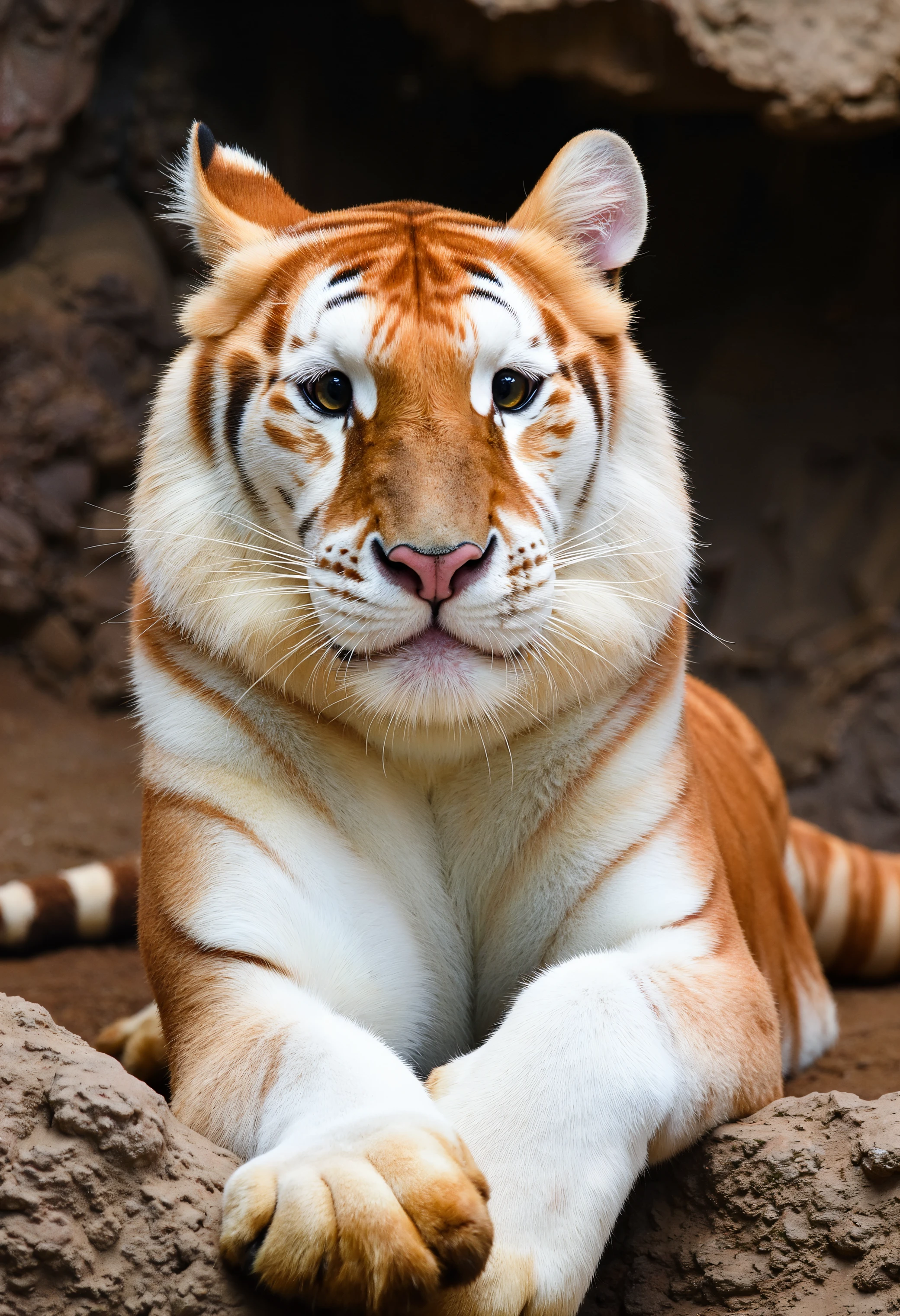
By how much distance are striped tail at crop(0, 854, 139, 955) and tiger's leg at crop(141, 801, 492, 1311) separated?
1.51m

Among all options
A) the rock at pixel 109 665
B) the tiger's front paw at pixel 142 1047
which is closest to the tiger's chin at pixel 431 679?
the tiger's front paw at pixel 142 1047

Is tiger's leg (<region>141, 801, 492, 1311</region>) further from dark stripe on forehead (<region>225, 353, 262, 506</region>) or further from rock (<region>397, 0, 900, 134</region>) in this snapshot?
rock (<region>397, 0, 900, 134</region>)

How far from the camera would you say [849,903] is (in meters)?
3.75

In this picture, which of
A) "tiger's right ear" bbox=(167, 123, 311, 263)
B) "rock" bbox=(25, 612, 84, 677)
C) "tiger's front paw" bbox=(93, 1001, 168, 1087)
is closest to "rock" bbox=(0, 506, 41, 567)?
"rock" bbox=(25, 612, 84, 677)

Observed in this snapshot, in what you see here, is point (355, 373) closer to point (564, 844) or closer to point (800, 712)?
point (564, 844)

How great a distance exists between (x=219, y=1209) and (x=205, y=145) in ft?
5.63

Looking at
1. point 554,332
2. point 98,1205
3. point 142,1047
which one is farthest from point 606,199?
point 142,1047

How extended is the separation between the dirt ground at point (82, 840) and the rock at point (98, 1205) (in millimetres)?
1300

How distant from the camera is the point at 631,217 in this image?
2.31 m

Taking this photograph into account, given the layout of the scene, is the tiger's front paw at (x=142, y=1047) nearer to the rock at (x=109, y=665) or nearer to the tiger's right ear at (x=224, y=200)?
the tiger's right ear at (x=224, y=200)

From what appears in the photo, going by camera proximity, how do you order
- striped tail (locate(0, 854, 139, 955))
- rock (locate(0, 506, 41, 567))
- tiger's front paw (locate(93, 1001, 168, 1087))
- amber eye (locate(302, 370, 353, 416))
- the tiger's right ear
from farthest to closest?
rock (locate(0, 506, 41, 567)), striped tail (locate(0, 854, 139, 955)), tiger's front paw (locate(93, 1001, 168, 1087)), the tiger's right ear, amber eye (locate(302, 370, 353, 416))

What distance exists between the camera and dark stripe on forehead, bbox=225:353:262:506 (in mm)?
2133

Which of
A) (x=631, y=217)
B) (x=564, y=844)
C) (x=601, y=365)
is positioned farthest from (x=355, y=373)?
(x=564, y=844)

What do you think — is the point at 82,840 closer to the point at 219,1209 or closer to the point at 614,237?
the point at 614,237
